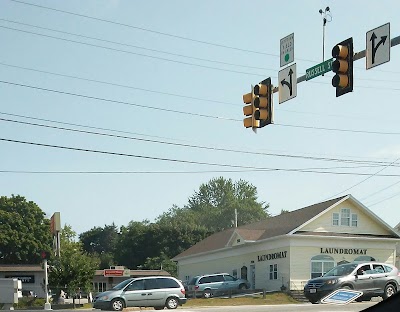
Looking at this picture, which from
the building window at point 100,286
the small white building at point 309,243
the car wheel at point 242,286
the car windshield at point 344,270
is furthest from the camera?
the building window at point 100,286

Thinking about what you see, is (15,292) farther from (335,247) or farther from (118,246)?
(118,246)

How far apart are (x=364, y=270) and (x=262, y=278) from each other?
2026cm

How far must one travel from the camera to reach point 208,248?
57594 millimetres

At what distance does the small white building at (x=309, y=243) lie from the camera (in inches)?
1816

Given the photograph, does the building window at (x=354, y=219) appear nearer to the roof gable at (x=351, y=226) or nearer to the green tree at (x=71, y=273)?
the roof gable at (x=351, y=226)

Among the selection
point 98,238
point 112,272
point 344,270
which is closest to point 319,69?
point 344,270

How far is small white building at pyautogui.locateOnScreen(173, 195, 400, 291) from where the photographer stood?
46125 mm

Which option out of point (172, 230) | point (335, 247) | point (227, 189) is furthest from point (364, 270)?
point (227, 189)

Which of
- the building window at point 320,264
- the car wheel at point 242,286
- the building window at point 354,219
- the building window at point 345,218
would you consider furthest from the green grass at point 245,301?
the building window at point 354,219

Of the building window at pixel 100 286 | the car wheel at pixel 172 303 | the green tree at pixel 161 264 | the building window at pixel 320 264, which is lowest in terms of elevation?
the building window at pixel 100 286

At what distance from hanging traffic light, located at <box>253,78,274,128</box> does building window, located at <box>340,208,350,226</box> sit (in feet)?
105

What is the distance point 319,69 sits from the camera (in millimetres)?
17328

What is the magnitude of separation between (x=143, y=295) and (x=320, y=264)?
18.5 m

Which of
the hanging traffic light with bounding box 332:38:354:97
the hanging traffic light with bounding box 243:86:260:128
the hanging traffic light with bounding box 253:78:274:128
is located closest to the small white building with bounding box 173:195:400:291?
the hanging traffic light with bounding box 243:86:260:128
